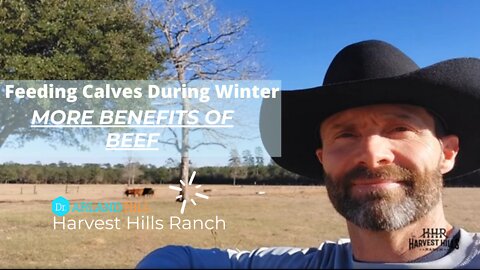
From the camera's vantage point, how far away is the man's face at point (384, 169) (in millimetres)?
948

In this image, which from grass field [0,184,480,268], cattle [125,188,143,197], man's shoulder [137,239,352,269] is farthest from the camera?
cattle [125,188,143,197]

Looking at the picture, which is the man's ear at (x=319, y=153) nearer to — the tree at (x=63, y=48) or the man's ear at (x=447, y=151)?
the man's ear at (x=447, y=151)

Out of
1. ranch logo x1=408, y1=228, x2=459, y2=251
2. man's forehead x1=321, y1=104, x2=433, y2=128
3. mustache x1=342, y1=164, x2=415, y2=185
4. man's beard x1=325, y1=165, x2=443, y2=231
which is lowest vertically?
ranch logo x1=408, y1=228, x2=459, y2=251

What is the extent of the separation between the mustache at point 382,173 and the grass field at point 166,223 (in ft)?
8.16

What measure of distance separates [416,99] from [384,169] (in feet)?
0.65

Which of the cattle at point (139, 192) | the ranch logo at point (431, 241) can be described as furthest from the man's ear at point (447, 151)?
the cattle at point (139, 192)

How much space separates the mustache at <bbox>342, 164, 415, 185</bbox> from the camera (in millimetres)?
936

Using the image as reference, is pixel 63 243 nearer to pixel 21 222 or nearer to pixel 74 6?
pixel 21 222

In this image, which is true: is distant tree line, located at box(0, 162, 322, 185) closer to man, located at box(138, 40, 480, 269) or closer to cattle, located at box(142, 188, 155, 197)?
cattle, located at box(142, 188, 155, 197)

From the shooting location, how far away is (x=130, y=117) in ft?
26.8

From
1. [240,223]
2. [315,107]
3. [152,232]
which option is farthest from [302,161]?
[240,223]

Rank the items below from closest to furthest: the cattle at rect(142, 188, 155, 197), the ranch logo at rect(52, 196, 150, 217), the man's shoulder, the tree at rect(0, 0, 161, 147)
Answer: the man's shoulder → the tree at rect(0, 0, 161, 147) → the ranch logo at rect(52, 196, 150, 217) → the cattle at rect(142, 188, 155, 197)

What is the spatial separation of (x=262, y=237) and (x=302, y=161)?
17.0 feet

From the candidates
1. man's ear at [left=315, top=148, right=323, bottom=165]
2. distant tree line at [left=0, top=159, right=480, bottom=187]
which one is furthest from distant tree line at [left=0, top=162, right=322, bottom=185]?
man's ear at [left=315, top=148, right=323, bottom=165]
